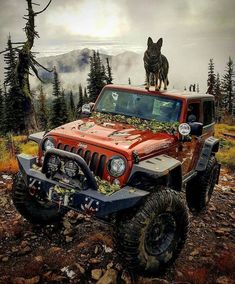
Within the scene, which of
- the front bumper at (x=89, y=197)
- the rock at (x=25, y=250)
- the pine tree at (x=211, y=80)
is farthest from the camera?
the pine tree at (x=211, y=80)

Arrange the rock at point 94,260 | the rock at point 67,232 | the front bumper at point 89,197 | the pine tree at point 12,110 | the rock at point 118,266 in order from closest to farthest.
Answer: the front bumper at point 89,197
the rock at point 118,266
the rock at point 94,260
the rock at point 67,232
the pine tree at point 12,110

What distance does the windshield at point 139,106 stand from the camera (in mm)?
5770

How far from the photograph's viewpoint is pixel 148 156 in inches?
185

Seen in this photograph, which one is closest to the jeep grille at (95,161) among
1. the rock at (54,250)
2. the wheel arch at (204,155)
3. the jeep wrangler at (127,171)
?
the jeep wrangler at (127,171)

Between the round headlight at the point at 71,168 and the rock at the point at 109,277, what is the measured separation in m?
1.43

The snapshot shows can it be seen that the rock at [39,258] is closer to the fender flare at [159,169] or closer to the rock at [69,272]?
the rock at [69,272]

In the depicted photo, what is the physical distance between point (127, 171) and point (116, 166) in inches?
6.8

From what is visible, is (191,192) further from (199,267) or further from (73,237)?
(73,237)

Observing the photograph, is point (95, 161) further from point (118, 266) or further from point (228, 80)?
point (228, 80)

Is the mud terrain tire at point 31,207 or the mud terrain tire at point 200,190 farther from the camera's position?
the mud terrain tire at point 200,190

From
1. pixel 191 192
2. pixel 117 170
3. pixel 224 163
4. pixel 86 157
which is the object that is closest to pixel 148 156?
pixel 117 170

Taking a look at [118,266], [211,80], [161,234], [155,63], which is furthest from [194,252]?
[211,80]

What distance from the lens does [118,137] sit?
4.86m

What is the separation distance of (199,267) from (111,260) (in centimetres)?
132
